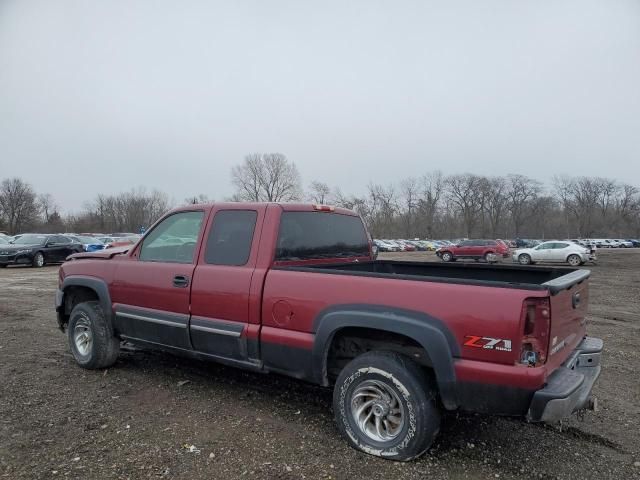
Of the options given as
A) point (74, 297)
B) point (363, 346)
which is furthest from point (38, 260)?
point (363, 346)

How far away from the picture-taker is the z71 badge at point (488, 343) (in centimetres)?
293

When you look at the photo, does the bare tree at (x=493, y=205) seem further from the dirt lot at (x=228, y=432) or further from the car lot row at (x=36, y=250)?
the dirt lot at (x=228, y=432)

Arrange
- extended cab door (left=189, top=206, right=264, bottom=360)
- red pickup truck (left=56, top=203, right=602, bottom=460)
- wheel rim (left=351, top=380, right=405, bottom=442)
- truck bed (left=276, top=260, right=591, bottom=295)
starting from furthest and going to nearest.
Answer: extended cab door (left=189, top=206, right=264, bottom=360), truck bed (left=276, top=260, right=591, bottom=295), wheel rim (left=351, top=380, right=405, bottom=442), red pickup truck (left=56, top=203, right=602, bottom=460)

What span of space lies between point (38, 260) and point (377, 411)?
74.7 ft

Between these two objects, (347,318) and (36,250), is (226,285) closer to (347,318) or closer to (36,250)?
(347,318)

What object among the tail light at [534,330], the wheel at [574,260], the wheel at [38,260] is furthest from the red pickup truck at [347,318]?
the wheel at [574,260]

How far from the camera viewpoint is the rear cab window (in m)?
4.35

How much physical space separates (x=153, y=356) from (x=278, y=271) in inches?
120

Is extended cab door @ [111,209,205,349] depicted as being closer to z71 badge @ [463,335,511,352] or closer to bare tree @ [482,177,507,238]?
z71 badge @ [463,335,511,352]

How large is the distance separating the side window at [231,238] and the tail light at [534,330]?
2.31m

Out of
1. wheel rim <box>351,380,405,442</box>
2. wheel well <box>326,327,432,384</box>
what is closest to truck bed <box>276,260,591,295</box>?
wheel well <box>326,327,432,384</box>

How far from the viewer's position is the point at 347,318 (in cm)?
348

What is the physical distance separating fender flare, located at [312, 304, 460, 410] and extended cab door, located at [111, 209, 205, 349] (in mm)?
1476

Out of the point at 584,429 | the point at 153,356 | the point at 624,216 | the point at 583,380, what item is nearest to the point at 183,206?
the point at 153,356
